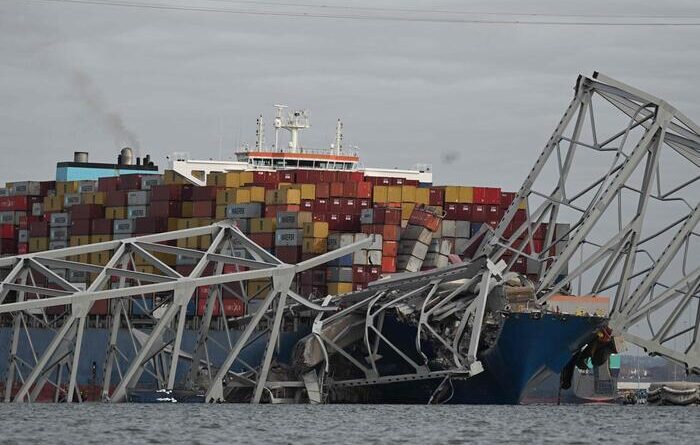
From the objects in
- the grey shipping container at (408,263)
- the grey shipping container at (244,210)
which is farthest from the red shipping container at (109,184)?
the grey shipping container at (408,263)

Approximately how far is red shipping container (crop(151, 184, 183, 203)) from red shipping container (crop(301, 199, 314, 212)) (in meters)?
10.3

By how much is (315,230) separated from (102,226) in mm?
19661

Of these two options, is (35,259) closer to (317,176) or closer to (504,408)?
(504,408)

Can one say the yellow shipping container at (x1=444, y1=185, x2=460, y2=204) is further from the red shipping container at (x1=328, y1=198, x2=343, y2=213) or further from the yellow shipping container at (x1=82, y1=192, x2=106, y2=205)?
the yellow shipping container at (x1=82, y1=192, x2=106, y2=205)

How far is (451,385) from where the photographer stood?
75.9 metres

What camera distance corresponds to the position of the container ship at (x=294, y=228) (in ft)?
255

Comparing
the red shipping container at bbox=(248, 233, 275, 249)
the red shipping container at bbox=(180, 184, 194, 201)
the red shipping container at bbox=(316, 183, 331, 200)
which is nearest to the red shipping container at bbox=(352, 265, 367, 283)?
the red shipping container at bbox=(248, 233, 275, 249)

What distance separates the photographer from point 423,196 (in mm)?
100062

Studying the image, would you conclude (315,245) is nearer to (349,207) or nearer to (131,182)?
(349,207)

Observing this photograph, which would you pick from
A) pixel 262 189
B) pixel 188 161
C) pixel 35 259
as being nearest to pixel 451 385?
pixel 35 259

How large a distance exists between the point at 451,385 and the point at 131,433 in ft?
75.2

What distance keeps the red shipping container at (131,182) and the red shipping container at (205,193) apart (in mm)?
5145

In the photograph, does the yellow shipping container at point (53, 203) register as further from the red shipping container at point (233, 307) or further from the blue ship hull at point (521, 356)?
the blue ship hull at point (521, 356)

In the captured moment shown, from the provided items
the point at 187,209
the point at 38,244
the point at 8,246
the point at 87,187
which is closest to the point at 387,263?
the point at 187,209
